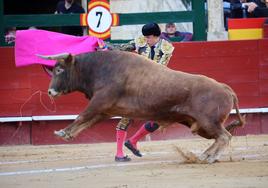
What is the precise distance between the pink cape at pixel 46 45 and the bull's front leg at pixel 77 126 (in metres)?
1.32

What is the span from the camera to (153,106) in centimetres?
789

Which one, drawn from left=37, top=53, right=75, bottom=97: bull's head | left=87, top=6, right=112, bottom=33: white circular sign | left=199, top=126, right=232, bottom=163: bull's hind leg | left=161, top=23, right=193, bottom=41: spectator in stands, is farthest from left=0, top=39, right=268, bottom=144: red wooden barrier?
left=199, top=126, right=232, bottom=163: bull's hind leg

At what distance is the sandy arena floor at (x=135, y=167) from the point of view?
675 centimetres

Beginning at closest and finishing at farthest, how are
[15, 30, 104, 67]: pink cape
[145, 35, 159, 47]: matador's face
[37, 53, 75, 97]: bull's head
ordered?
[37, 53, 75, 97]: bull's head
[145, 35, 159, 47]: matador's face
[15, 30, 104, 67]: pink cape

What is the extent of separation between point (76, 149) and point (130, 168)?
8.19ft

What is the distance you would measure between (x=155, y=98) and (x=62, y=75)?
3.12 ft

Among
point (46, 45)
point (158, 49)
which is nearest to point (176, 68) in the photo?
point (46, 45)

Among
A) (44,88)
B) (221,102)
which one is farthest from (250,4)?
(221,102)

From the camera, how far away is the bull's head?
8.12 meters

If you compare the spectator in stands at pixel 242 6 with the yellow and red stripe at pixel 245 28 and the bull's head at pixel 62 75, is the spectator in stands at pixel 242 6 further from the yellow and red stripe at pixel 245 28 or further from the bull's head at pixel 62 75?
the bull's head at pixel 62 75

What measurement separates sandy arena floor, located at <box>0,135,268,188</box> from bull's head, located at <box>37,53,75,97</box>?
739mm

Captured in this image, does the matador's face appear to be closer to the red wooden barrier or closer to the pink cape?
the pink cape

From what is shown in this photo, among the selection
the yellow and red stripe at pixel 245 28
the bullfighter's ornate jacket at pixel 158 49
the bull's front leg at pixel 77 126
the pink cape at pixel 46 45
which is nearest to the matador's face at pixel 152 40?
the bullfighter's ornate jacket at pixel 158 49

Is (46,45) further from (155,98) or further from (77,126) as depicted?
(155,98)
